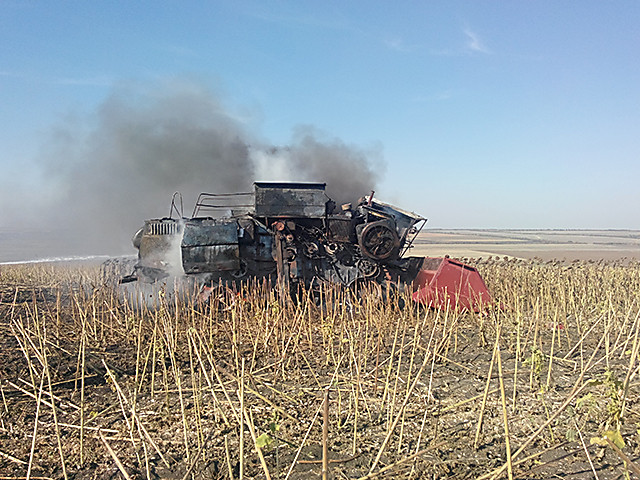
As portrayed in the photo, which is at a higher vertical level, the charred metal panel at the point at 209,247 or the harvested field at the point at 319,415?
the charred metal panel at the point at 209,247

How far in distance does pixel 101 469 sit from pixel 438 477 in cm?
226

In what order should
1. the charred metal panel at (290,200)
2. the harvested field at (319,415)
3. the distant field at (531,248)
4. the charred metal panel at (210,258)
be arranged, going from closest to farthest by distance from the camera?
the harvested field at (319,415) → the charred metal panel at (210,258) → the charred metal panel at (290,200) → the distant field at (531,248)

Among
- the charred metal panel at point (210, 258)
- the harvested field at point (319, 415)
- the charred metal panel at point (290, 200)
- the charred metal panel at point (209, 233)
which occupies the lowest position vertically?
the harvested field at point (319, 415)

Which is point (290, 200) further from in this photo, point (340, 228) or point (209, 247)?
point (209, 247)

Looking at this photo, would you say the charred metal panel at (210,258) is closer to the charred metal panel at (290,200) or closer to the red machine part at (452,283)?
the charred metal panel at (290,200)

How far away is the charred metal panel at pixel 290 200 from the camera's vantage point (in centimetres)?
954

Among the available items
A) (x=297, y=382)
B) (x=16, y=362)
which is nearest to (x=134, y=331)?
(x=16, y=362)

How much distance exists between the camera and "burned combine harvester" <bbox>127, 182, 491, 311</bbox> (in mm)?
9227

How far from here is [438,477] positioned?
3.22 meters

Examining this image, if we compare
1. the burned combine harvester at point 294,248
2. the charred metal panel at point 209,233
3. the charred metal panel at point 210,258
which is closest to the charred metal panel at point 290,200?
the burned combine harvester at point 294,248

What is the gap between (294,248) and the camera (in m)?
9.58

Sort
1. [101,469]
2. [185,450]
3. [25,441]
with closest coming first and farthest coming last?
1. [101,469]
2. [185,450]
3. [25,441]

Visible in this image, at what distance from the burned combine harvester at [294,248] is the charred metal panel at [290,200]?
0.06 feet

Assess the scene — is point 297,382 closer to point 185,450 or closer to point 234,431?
point 234,431
